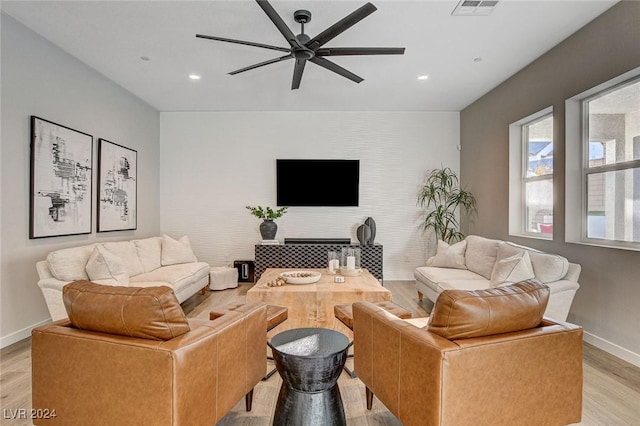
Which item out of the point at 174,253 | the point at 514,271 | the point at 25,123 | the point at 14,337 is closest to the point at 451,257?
the point at 514,271

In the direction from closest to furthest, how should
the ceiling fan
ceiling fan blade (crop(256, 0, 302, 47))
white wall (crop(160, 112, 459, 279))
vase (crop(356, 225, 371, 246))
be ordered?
ceiling fan blade (crop(256, 0, 302, 47)), the ceiling fan, vase (crop(356, 225, 371, 246)), white wall (crop(160, 112, 459, 279))

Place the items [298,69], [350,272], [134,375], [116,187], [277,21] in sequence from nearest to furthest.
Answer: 1. [134,375]
2. [277,21]
3. [298,69]
4. [350,272]
5. [116,187]

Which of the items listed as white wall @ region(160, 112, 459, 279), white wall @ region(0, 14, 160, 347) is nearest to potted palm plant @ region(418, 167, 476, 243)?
white wall @ region(160, 112, 459, 279)

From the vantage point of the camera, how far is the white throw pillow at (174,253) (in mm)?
4500

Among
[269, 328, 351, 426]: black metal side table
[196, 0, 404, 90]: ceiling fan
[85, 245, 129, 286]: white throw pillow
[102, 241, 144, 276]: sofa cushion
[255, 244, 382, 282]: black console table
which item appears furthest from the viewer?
[255, 244, 382, 282]: black console table

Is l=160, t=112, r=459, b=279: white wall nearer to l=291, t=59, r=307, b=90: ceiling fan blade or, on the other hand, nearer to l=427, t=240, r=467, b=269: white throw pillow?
l=427, t=240, r=467, b=269: white throw pillow

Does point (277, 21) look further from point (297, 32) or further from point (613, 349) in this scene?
point (613, 349)

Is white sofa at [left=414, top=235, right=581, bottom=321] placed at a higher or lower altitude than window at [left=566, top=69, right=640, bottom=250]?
lower

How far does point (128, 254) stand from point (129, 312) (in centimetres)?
291

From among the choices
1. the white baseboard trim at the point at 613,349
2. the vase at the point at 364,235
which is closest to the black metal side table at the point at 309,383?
the white baseboard trim at the point at 613,349

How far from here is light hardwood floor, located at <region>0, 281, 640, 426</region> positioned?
6.17 ft

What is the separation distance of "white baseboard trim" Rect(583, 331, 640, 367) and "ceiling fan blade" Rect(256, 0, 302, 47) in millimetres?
3569

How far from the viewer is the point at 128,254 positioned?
389cm

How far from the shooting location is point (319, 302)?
9.07 feet
